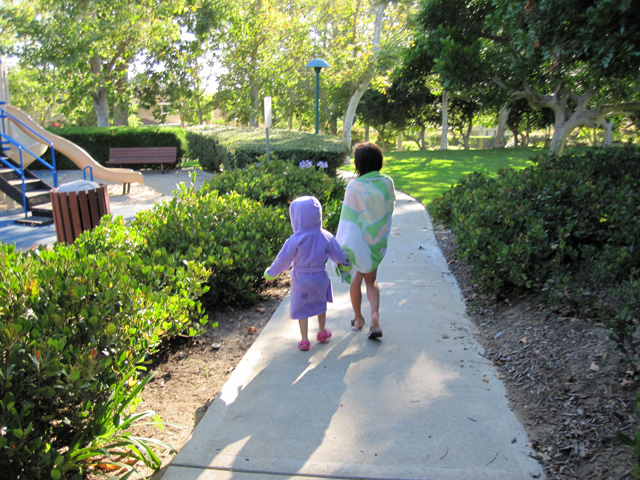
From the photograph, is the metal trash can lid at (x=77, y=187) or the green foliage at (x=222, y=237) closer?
the green foliage at (x=222, y=237)

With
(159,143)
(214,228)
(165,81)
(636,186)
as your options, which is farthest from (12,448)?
(165,81)

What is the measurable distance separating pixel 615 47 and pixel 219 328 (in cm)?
444

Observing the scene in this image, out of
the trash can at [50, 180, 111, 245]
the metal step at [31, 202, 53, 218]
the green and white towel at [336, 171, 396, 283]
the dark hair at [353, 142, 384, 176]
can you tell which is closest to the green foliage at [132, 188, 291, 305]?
the green and white towel at [336, 171, 396, 283]

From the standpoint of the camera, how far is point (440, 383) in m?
3.65

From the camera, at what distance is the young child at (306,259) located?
4039 mm

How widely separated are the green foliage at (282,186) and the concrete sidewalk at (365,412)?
3.29 meters

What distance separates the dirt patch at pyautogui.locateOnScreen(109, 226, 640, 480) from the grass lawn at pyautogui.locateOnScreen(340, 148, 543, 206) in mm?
6104

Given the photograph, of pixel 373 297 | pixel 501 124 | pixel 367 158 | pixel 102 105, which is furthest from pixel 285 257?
pixel 501 124

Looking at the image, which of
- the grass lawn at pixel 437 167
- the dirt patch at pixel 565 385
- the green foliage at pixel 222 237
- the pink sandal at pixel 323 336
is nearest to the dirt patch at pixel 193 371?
the green foliage at pixel 222 237

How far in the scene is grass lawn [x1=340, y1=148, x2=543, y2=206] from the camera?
43.0 ft

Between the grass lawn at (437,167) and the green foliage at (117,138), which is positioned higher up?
the green foliage at (117,138)

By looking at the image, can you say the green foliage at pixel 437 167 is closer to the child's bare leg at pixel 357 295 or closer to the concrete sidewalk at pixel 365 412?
the child's bare leg at pixel 357 295

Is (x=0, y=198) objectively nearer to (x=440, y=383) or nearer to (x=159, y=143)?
(x=159, y=143)

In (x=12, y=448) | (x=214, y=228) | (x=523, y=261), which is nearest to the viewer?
(x=12, y=448)
